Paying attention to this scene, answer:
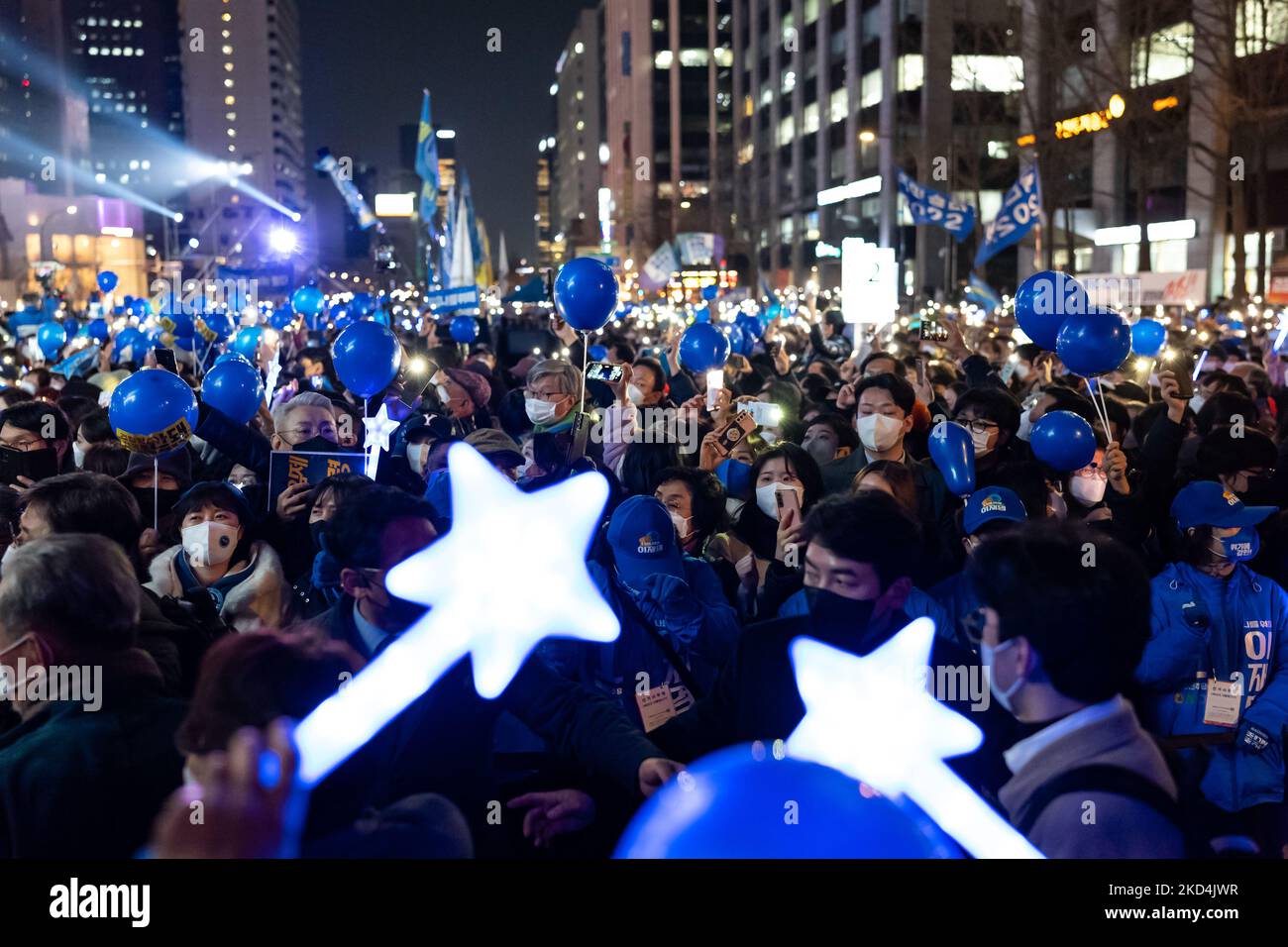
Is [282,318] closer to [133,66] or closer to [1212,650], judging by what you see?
[1212,650]

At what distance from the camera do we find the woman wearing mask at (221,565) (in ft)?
15.9

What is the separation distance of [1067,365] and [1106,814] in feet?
17.2

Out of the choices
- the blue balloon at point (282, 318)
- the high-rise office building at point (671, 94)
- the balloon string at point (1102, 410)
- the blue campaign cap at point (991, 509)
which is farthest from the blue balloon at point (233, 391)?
the high-rise office building at point (671, 94)

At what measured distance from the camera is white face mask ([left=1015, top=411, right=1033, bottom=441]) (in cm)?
733

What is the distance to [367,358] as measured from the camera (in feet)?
24.4

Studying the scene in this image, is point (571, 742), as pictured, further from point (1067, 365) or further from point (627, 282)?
point (627, 282)

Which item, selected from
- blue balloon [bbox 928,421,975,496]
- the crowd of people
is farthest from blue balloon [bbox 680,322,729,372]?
blue balloon [bbox 928,421,975,496]

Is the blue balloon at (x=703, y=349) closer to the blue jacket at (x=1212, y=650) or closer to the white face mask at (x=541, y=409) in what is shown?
the white face mask at (x=541, y=409)

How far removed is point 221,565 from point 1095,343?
16.3 ft

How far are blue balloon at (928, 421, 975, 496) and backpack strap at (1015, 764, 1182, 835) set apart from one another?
3321 millimetres

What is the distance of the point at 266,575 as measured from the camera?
4.91m

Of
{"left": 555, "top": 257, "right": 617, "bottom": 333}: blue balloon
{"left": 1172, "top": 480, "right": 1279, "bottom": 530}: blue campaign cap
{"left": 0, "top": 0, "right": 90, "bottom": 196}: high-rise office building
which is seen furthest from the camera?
{"left": 0, "top": 0, "right": 90, "bottom": 196}: high-rise office building

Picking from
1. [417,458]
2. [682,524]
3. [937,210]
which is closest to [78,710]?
[682,524]

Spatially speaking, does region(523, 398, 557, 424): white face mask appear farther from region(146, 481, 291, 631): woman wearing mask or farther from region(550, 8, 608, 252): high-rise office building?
region(550, 8, 608, 252): high-rise office building
